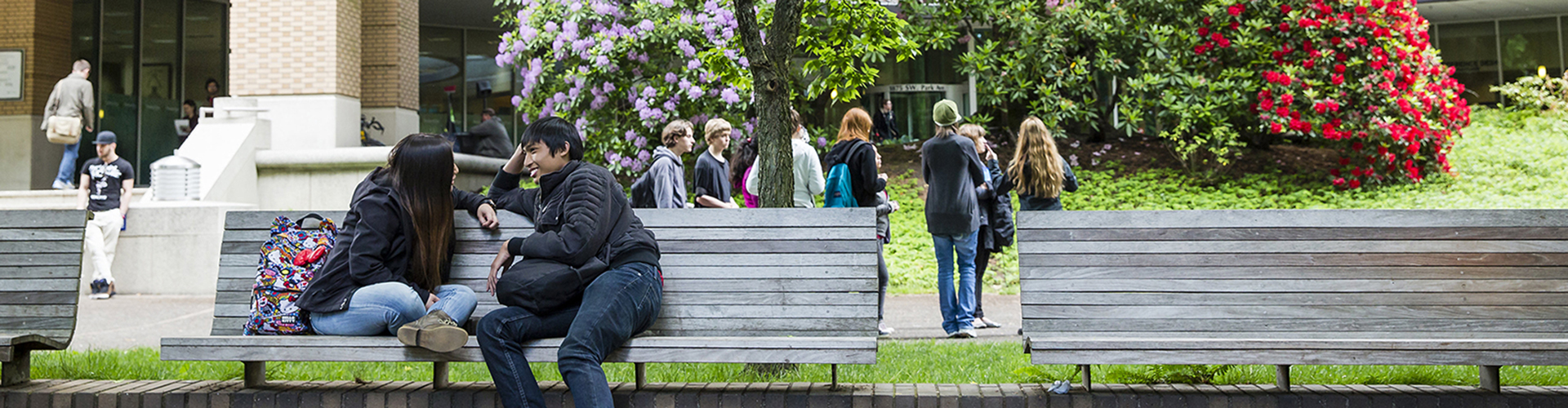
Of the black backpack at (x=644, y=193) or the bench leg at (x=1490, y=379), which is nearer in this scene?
the bench leg at (x=1490, y=379)

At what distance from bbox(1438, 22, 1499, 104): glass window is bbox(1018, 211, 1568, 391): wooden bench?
24.3 m

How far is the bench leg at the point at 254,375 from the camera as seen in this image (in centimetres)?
396

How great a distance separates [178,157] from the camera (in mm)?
10945

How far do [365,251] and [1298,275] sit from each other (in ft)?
10.7

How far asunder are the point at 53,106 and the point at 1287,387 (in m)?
16.0

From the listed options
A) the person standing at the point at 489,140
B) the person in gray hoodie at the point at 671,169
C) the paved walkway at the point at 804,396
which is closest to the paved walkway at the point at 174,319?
the person in gray hoodie at the point at 671,169

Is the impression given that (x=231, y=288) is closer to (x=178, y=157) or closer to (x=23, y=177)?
(x=178, y=157)

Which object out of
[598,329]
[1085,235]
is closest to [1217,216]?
[1085,235]

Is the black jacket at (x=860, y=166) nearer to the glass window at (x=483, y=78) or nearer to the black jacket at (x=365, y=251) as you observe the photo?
the black jacket at (x=365, y=251)

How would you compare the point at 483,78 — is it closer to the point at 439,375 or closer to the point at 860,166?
the point at 860,166

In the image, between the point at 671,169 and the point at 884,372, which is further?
the point at 671,169

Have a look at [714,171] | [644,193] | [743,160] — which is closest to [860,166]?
[714,171]

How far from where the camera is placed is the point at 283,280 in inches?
151

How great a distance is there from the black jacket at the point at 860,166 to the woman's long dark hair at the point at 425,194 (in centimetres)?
311
